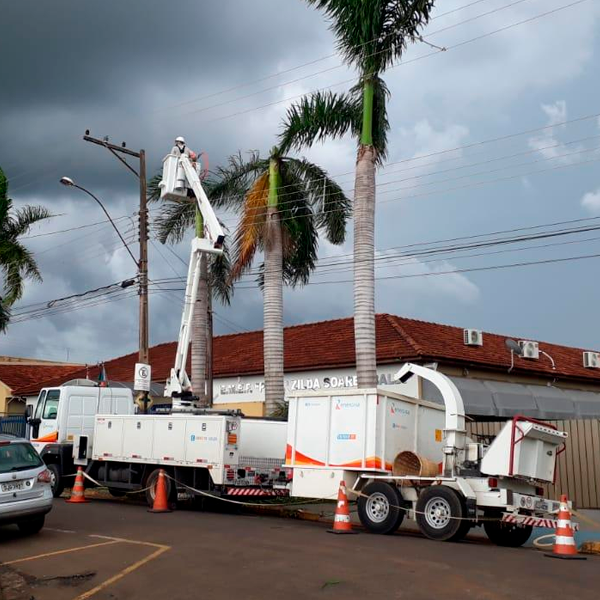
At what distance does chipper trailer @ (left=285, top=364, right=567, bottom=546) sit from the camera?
13188mm

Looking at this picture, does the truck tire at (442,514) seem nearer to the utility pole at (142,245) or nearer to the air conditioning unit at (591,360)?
the utility pole at (142,245)

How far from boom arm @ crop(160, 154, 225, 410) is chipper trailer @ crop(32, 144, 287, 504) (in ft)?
0.08

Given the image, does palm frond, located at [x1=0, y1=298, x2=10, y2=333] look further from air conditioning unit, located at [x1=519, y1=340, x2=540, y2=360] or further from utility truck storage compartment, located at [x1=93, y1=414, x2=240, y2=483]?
air conditioning unit, located at [x1=519, y1=340, x2=540, y2=360]

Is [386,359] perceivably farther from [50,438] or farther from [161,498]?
[50,438]

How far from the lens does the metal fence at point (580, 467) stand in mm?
19453

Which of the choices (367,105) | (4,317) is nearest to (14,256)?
(4,317)

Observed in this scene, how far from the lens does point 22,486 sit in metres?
12.6

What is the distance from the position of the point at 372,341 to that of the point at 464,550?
7721 mm

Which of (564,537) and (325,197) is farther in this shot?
(325,197)

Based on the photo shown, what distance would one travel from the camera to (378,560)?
425 inches

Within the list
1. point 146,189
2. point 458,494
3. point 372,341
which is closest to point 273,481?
point 372,341

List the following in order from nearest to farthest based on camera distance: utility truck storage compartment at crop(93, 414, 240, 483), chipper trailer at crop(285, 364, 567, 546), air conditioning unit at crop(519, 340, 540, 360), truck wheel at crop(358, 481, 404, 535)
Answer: chipper trailer at crop(285, 364, 567, 546) < truck wheel at crop(358, 481, 404, 535) < utility truck storage compartment at crop(93, 414, 240, 483) < air conditioning unit at crop(519, 340, 540, 360)

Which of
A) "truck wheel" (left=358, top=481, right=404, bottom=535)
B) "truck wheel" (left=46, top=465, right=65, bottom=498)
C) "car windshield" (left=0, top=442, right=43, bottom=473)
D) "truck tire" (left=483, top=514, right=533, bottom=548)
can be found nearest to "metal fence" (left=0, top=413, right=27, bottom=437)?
"truck wheel" (left=46, top=465, right=65, bottom=498)

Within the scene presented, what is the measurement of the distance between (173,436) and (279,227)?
324 inches
